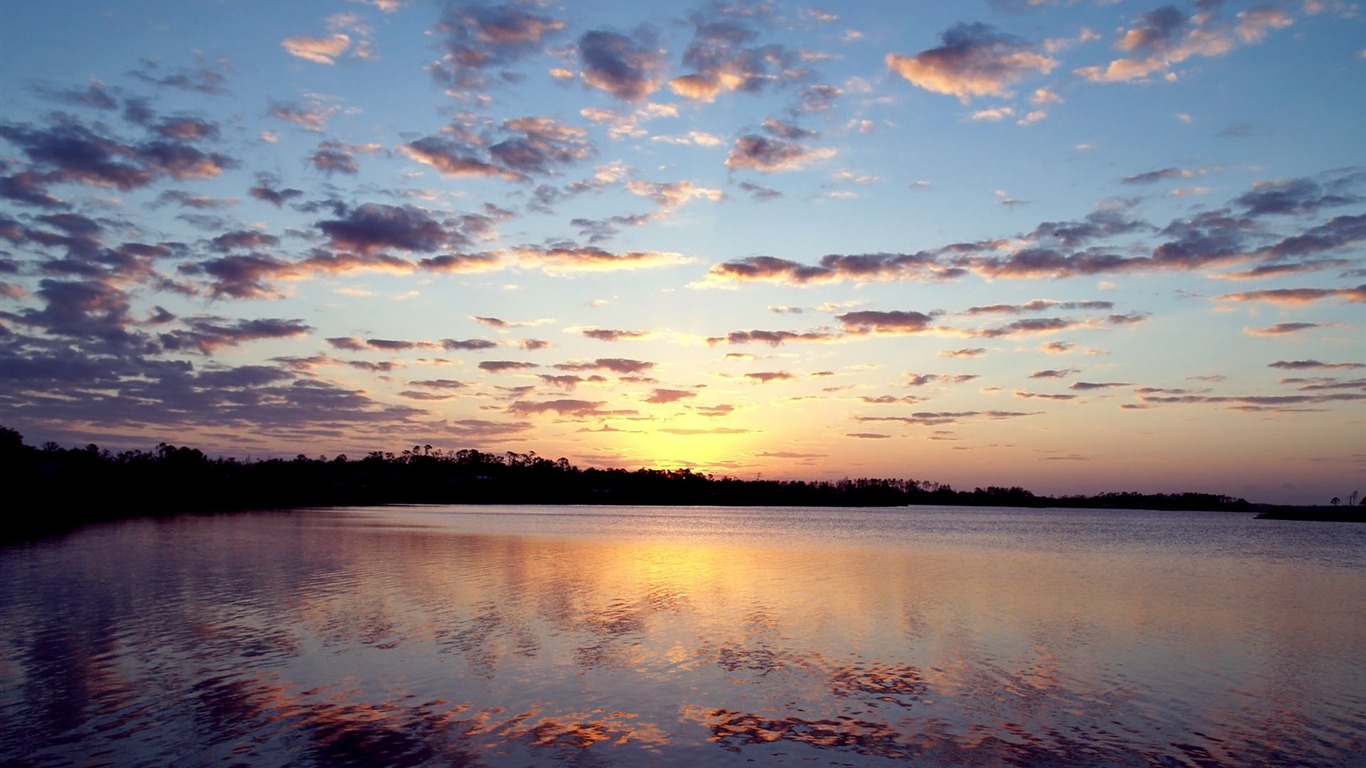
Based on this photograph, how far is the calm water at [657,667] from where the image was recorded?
48.8 ft

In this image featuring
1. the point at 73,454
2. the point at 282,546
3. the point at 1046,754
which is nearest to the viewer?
the point at 1046,754

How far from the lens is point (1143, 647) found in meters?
24.6

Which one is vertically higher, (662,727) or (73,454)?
(73,454)

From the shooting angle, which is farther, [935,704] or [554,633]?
[554,633]

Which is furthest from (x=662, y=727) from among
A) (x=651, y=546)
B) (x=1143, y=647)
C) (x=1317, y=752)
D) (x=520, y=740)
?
(x=651, y=546)

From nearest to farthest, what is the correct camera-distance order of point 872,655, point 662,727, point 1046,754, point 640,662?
point 1046,754 → point 662,727 → point 640,662 → point 872,655

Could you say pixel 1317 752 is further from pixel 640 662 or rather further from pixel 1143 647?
pixel 640 662

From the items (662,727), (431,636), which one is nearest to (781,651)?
(662,727)

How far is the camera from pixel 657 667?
2092 centimetres

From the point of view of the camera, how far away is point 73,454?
165 m

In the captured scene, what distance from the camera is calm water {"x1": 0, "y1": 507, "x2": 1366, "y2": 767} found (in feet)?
48.8

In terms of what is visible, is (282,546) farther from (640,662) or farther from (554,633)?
(640,662)

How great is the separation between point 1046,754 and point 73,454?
19338 cm

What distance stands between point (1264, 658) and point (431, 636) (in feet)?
73.9
